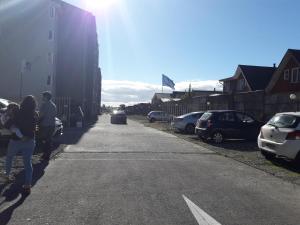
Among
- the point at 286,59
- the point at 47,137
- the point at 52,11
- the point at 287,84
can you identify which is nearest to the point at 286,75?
the point at 287,84

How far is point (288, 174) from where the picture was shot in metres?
11.6

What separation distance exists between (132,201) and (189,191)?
1466 millimetres

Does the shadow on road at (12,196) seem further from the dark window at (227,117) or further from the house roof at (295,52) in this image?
the house roof at (295,52)

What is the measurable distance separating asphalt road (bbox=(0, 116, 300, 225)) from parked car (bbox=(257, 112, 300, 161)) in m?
1.00

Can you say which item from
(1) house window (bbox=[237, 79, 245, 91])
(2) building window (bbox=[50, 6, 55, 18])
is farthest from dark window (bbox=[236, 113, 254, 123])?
(1) house window (bbox=[237, 79, 245, 91])

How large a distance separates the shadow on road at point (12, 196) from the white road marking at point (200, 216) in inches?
105

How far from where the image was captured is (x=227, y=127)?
2134cm

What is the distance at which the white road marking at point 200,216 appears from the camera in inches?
261

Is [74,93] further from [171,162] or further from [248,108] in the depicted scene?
[171,162]

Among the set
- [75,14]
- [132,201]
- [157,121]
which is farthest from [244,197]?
[75,14]

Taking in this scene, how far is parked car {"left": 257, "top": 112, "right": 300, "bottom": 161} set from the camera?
12.5 metres

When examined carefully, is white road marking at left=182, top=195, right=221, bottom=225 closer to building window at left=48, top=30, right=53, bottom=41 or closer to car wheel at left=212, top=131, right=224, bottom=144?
car wheel at left=212, top=131, right=224, bottom=144

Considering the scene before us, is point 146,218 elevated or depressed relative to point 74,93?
depressed

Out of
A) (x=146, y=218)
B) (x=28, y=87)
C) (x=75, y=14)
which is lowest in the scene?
(x=146, y=218)
